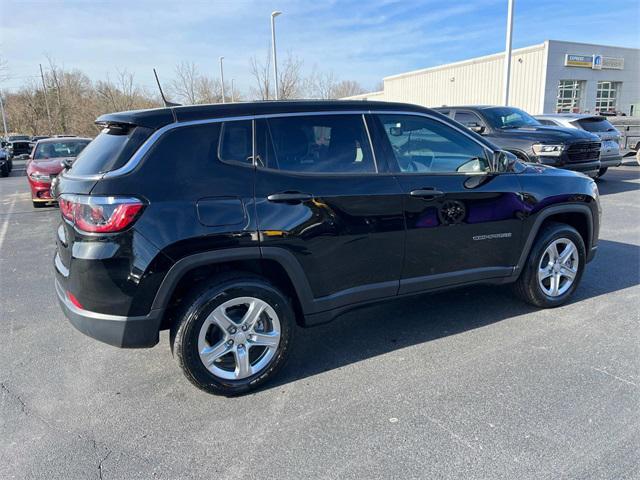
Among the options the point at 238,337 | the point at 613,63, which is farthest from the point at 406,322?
the point at 613,63

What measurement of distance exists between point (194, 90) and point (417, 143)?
3042cm

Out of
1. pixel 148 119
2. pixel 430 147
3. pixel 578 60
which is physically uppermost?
pixel 578 60

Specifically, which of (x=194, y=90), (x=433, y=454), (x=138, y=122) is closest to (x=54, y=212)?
(x=138, y=122)

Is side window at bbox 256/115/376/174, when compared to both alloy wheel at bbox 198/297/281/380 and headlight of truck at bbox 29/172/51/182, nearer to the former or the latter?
alloy wheel at bbox 198/297/281/380

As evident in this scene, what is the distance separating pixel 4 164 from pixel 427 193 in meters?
22.6

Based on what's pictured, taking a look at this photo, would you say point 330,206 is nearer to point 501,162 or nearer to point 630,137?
point 501,162

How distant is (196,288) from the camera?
9.60 ft

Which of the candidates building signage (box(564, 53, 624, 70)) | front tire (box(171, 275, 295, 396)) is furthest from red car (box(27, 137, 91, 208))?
building signage (box(564, 53, 624, 70))

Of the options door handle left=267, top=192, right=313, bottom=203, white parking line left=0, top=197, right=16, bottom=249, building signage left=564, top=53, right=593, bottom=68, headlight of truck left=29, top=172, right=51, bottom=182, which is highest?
building signage left=564, top=53, right=593, bottom=68

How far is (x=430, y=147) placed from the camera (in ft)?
12.4

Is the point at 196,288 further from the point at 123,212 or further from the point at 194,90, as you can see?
the point at 194,90

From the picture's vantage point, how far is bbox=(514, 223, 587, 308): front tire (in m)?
4.09

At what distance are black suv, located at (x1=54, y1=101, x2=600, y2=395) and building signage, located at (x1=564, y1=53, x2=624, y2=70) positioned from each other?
3138cm

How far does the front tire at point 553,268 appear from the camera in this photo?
409 centimetres
